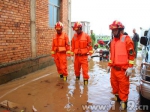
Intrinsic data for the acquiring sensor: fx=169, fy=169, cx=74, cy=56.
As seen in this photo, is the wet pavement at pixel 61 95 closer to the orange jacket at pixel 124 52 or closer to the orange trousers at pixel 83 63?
the orange trousers at pixel 83 63

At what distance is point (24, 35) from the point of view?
6.39m

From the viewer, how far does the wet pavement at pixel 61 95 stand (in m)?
3.71

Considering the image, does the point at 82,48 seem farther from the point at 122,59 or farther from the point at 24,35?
the point at 24,35

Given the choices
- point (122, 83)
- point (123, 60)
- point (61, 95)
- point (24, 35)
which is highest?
point (24, 35)

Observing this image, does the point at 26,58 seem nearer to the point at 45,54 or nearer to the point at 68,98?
the point at 45,54

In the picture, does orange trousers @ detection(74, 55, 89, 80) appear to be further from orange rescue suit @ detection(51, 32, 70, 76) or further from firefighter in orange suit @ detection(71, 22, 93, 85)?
orange rescue suit @ detection(51, 32, 70, 76)

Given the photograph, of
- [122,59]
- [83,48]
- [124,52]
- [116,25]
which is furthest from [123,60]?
[83,48]

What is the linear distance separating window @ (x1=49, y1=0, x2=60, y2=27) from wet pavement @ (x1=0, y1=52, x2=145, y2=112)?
3570mm

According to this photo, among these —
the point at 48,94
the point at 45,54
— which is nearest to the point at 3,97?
the point at 48,94

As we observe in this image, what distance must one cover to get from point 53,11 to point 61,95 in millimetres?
5606

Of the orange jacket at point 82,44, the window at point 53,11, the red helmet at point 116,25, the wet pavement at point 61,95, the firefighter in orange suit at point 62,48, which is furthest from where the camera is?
the window at point 53,11

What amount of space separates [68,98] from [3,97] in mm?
1645

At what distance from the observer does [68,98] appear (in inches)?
167

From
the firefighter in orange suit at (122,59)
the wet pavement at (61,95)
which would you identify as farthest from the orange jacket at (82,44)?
the firefighter in orange suit at (122,59)
